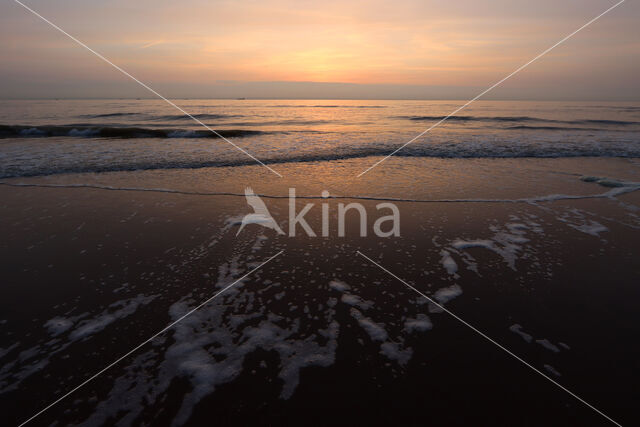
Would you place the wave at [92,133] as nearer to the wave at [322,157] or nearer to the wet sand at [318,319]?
the wave at [322,157]

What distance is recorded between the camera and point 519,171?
437 inches

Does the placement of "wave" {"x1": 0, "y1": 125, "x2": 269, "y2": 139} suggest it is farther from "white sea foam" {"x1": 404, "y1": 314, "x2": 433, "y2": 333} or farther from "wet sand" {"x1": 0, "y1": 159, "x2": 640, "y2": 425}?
"white sea foam" {"x1": 404, "y1": 314, "x2": 433, "y2": 333}

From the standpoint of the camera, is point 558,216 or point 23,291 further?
point 558,216

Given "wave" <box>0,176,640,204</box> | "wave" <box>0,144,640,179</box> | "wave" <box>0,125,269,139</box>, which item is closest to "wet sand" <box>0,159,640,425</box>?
"wave" <box>0,176,640,204</box>

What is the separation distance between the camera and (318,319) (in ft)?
11.4

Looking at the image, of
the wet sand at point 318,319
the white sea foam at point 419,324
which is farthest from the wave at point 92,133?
the white sea foam at point 419,324

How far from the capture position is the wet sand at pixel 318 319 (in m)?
2.46

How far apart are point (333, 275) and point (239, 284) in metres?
1.25

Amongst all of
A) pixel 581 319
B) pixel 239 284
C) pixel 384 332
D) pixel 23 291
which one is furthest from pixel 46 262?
Result: pixel 581 319

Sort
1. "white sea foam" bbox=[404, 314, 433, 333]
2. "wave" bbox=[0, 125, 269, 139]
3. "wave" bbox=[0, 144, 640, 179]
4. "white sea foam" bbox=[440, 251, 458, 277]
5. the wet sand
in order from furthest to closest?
1. "wave" bbox=[0, 125, 269, 139]
2. "wave" bbox=[0, 144, 640, 179]
3. "white sea foam" bbox=[440, 251, 458, 277]
4. "white sea foam" bbox=[404, 314, 433, 333]
5. the wet sand

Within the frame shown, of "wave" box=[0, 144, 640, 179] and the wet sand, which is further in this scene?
"wave" box=[0, 144, 640, 179]

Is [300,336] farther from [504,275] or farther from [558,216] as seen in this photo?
[558,216]

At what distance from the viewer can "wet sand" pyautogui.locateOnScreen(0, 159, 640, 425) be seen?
8.05 feet

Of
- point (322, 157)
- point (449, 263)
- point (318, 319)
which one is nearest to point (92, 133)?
point (322, 157)
